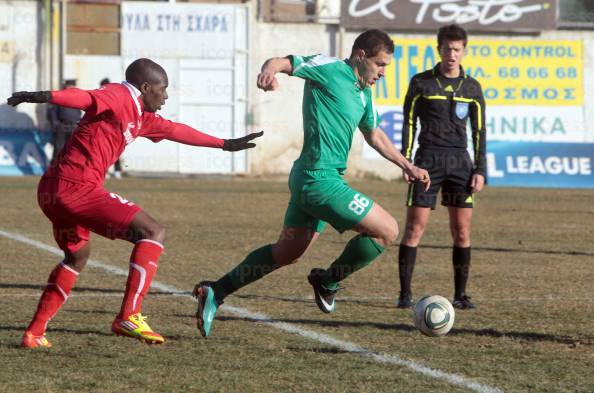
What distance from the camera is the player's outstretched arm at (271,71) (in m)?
6.82

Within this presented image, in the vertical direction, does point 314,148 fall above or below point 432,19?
below

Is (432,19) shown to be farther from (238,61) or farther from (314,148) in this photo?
(314,148)

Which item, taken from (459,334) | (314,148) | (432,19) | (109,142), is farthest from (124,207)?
(432,19)

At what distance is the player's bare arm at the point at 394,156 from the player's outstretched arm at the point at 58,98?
6.37 ft

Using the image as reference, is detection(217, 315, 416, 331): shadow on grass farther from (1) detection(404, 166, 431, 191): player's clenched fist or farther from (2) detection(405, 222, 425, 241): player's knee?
(2) detection(405, 222, 425, 241): player's knee

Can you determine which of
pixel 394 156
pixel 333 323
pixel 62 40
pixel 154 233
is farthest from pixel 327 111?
pixel 62 40

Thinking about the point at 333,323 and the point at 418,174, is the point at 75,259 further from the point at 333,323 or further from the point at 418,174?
the point at 418,174

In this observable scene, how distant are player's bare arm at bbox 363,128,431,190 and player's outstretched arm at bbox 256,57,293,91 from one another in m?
0.87

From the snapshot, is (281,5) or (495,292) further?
(281,5)

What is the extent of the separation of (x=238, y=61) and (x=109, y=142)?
2140cm

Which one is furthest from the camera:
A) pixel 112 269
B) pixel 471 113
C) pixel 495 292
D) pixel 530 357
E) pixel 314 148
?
pixel 112 269

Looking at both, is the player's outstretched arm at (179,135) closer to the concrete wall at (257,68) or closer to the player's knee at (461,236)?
the player's knee at (461,236)

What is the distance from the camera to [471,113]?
9328 mm

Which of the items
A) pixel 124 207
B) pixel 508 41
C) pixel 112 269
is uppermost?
pixel 508 41
